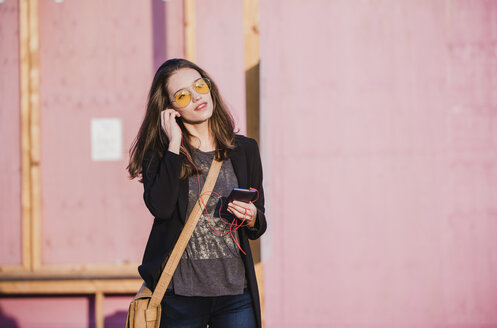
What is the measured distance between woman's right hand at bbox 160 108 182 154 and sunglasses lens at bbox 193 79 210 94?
14 cm

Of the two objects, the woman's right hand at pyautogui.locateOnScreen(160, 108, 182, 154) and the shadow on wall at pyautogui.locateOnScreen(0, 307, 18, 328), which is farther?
the shadow on wall at pyautogui.locateOnScreen(0, 307, 18, 328)

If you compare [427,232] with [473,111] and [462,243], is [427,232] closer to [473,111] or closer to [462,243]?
[462,243]

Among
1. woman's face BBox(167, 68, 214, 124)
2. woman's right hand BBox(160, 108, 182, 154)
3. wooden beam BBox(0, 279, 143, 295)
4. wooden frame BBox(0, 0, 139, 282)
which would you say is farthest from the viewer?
wooden frame BBox(0, 0, 139, 282)

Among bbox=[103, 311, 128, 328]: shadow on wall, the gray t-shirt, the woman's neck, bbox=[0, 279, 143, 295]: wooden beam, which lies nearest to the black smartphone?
the gray t-shirt

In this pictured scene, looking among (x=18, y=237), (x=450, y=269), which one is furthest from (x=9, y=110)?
(x=450, y=269)

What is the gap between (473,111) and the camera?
13.5 ft

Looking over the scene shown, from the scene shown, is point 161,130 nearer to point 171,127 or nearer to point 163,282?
point 171,127

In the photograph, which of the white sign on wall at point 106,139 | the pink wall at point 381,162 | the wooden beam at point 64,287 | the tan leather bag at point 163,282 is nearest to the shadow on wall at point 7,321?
the wooden beam at point 64,287

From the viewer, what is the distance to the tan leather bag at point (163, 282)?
180 cm

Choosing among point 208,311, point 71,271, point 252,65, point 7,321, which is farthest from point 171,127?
point 7,321

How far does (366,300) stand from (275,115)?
190cm

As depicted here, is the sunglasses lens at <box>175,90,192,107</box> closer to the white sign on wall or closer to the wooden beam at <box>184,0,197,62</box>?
the wooden beam at <box>184,0,197,62</box>

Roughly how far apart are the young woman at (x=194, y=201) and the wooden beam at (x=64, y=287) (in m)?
2.39

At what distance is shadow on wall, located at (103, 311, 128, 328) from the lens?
→ 4246mm
